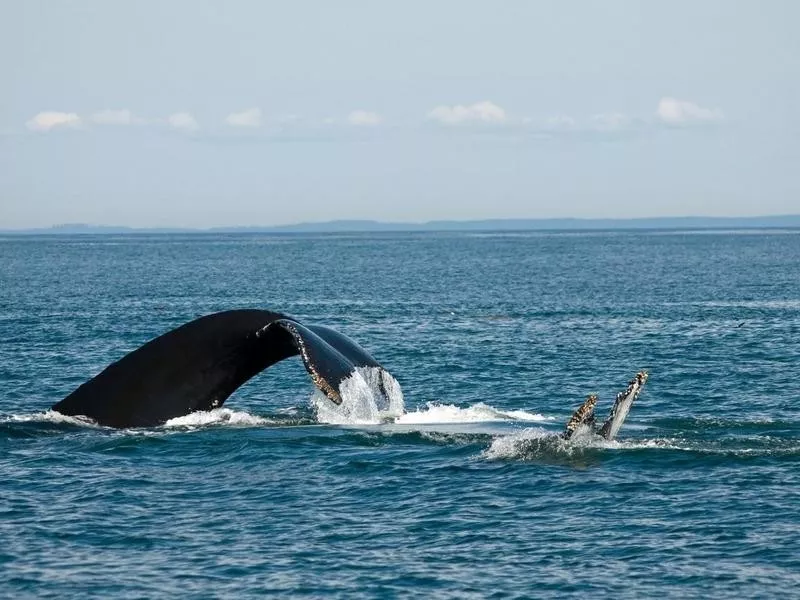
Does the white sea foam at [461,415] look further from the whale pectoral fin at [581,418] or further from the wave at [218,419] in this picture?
the whale pectoral fin at [581,418]

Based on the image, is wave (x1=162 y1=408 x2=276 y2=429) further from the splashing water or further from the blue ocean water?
the splashing water

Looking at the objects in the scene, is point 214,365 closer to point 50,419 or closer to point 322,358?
point 322,358

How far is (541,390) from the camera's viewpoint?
33.3m

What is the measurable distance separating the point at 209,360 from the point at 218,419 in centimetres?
470

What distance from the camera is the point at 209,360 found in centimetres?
2042

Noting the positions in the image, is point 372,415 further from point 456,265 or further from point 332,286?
point 456,265

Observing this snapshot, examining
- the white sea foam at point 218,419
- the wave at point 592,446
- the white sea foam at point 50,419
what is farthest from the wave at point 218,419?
the wave at point 592,446

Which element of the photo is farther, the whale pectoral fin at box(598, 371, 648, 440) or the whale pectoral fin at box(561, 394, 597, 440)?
the whale pectoral fin at box(561, 394, 597, 440)

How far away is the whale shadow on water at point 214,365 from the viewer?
65.5 ft

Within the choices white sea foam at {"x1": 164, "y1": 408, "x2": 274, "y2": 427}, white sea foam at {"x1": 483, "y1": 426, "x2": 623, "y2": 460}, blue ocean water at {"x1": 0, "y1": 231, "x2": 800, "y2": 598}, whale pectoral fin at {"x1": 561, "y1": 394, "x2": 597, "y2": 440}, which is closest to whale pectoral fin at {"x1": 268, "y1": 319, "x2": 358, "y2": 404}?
blue ocean water at {"x1": 0, "y1": 231, "x2": 800, "y2": 598}

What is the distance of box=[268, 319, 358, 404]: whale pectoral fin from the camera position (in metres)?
19.3

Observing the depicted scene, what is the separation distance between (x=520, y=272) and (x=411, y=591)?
9766 centimetres

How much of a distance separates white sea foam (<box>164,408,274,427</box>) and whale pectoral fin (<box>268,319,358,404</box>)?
264 centimetres

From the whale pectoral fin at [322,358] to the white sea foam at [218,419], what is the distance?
8.67 feet
